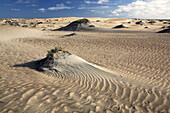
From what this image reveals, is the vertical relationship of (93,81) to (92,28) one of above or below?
below

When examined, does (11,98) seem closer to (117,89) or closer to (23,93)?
(23,93)

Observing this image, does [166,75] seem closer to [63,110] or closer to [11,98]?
[63,110]

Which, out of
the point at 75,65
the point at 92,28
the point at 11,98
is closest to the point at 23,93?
the point at 11,98

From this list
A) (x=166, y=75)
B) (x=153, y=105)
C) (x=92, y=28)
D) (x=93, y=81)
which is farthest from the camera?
(x=92, y=28)

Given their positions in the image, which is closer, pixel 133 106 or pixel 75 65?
pixel 133 106

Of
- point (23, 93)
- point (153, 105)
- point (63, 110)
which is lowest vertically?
point (153, 105)

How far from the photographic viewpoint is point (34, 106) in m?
3.21

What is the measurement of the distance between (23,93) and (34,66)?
3319mm

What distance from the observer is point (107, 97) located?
3.98 meters

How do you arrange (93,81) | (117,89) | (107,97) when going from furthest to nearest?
(93,81), (117,89), (107,97)

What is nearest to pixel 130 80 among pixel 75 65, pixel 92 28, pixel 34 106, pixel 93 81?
pixel 93 81

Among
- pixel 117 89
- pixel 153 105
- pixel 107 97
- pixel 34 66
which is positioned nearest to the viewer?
pixel 153 105

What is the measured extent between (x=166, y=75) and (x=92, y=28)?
20.4 metres

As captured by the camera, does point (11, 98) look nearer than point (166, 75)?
Yes
